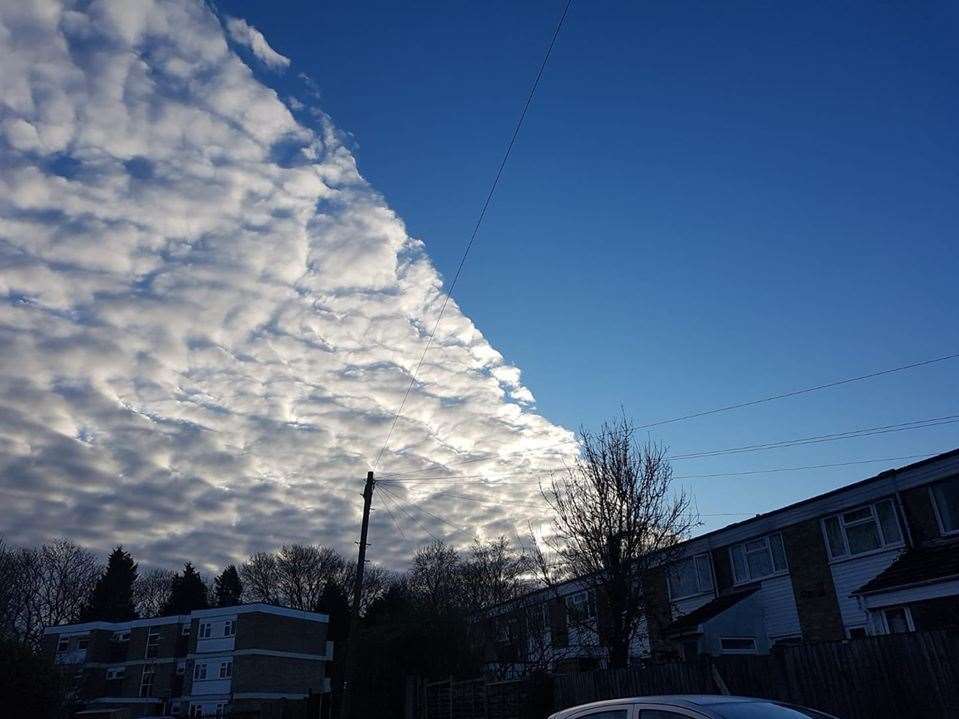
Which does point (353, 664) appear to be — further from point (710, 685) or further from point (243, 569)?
point (243, 569)

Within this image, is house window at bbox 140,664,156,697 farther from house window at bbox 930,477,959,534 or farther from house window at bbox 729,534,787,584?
house window at bbox 930,477,959,534

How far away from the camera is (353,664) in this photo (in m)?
25.0

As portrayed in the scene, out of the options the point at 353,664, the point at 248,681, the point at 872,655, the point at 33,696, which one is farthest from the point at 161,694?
the point at 872,655

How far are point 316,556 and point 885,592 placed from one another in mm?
63265

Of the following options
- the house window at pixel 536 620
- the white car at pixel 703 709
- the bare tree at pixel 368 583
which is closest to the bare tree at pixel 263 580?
the bare tree at pixel 368 583

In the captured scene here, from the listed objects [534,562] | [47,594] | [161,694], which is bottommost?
[161,694]

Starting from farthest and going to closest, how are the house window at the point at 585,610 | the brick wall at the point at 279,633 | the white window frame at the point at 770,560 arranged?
the brick wall at the point at 279,633 → the white window frame at the point at 770,560 → the house window at the point at 585,610

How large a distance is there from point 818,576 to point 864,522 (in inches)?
97.9

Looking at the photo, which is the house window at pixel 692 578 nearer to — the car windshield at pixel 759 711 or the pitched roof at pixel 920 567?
the pitched roof at pixel 920 567

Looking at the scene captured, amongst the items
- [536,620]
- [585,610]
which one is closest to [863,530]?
[585,610]

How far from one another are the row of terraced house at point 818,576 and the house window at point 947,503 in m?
0.03

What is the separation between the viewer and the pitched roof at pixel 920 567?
17.1m

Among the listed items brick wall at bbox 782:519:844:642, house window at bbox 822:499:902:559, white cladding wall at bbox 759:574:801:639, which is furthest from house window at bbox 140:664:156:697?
house window at bbox 822:499:902:559

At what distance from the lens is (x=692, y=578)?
94.9 feet
